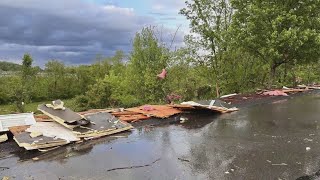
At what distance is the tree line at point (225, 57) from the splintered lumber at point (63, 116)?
11.4 m

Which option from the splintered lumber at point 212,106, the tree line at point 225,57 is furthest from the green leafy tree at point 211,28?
the splintered lumber at point 212,106

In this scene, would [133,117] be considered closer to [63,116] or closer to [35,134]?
[63,116]

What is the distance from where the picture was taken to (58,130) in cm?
805

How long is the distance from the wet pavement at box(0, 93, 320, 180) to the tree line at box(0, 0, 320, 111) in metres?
8.40

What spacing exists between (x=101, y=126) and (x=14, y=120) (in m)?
2.01

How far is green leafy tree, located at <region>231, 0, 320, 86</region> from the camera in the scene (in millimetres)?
17000

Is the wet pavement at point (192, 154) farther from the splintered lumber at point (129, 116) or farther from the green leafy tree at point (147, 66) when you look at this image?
the green leafy tree at point (147, 66)

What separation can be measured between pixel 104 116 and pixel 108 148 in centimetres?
206

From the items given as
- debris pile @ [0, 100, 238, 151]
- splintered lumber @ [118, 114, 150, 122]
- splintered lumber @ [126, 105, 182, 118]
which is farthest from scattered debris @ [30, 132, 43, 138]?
splintered lumber @ [126, 105, 182, 118]

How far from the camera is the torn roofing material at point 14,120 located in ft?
26.9

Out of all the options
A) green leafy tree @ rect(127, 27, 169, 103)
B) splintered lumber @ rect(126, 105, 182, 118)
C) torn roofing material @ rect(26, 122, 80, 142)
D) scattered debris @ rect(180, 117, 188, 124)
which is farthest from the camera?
green leafy tree @ rect(127, 27, 169, 103)

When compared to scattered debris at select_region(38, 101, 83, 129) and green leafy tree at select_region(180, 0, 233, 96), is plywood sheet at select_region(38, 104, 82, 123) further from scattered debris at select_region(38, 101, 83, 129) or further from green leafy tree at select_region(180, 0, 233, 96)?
green leafy tree at select_region(180, 0, 233, 96)

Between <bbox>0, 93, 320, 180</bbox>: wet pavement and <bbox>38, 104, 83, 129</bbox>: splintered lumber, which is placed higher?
<bbox>38, 104, 83, 129</bbox>: splintered lumber

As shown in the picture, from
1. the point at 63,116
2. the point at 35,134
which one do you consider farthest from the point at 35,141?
the point at 63,116
